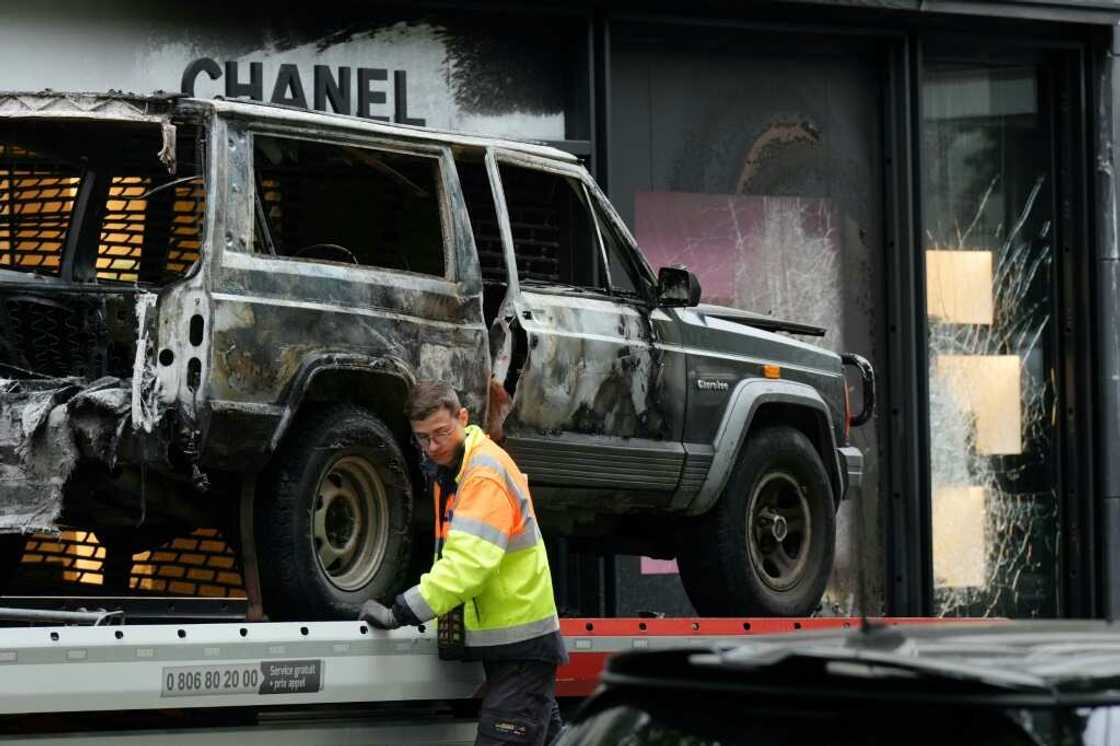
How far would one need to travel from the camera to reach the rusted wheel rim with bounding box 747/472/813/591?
9.28 metres

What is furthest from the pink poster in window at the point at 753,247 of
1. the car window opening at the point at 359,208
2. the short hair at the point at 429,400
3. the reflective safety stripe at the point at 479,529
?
the reflective safety stripe at the point at 479,529

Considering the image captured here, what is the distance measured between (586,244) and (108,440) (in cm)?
283

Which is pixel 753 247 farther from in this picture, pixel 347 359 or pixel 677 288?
pixel 347 359

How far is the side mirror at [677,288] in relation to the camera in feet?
29.2

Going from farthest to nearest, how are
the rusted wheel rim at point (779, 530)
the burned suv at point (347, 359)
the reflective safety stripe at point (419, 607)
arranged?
the rusted wheel rim at point (779, 530) → the burned suv at point (347, 359) → the reflective safety stripe at point (419, 607)

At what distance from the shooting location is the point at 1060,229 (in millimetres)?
15062

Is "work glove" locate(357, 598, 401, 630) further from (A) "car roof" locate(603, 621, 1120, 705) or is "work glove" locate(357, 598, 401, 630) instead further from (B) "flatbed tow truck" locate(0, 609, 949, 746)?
(A) "car roof" locate(603, 621, 1120, 705)

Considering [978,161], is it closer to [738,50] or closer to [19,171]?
[738,50]

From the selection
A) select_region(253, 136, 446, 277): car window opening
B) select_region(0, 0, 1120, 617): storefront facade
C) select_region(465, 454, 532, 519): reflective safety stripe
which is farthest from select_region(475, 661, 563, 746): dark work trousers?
select_region(0, 0, 1120, 617): storefront facade

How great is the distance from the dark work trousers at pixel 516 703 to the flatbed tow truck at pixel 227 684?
13 centimetres

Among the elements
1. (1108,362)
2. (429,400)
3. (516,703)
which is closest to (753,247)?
(1108,362)

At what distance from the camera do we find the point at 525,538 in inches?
264

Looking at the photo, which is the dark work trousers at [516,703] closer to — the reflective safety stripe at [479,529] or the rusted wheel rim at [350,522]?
the reflective safety stripe at [479,529]

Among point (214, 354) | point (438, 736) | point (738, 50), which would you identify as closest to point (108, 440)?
point (214, 354)
